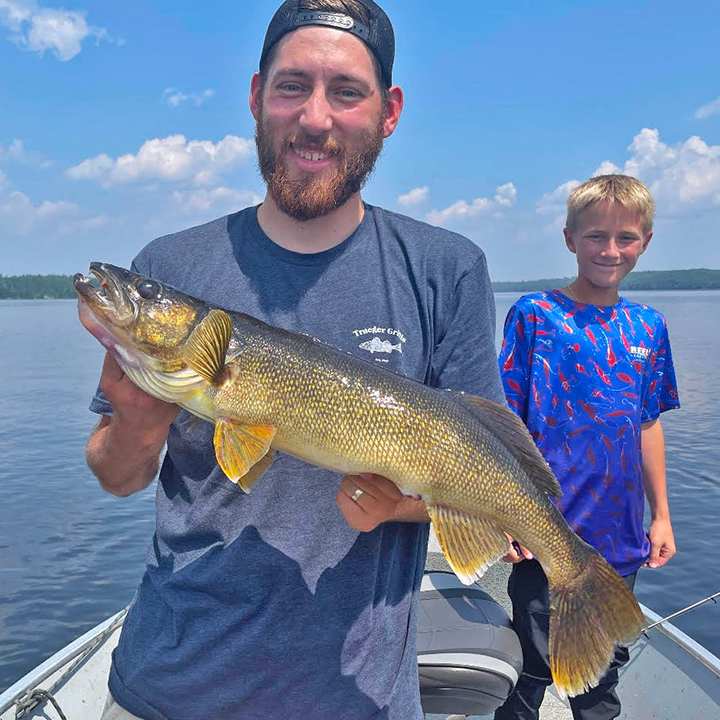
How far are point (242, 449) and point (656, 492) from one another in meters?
3.37

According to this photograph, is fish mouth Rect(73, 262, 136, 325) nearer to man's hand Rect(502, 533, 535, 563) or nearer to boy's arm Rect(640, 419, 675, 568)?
man's hand Rect(502, 533, 535, 563)

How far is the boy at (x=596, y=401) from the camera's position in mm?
4230

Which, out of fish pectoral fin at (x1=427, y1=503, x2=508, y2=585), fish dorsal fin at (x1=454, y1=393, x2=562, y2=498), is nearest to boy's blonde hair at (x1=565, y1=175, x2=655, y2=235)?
fish dorsal fin at (x1=454, y1=393, x2=562, y2=498)

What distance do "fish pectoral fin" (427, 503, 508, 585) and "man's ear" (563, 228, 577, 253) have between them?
2726mm

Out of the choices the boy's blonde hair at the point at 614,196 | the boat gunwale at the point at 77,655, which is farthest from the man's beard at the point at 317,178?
the boat gunwale at the point at 77,655

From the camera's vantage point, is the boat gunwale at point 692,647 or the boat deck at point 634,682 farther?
the boat gunwale at point 692,647

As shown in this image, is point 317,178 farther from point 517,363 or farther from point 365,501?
point 517,363

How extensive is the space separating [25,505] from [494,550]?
1365cm

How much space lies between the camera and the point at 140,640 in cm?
265

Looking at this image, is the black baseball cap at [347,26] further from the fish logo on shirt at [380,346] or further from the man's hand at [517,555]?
the man's hand at [517,555]

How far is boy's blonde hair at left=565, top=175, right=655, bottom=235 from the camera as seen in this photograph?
184 inches

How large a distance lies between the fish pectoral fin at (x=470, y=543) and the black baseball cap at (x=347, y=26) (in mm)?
1842

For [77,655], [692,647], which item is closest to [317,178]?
[77,655]

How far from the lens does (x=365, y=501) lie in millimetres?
2373
